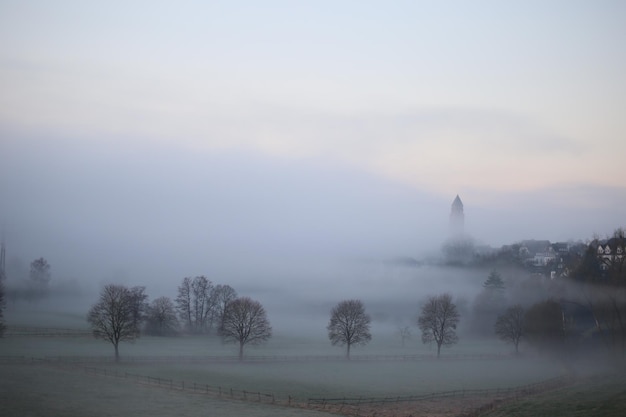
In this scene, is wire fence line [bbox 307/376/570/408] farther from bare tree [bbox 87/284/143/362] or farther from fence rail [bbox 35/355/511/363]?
bare tree [bbox 87/284/143/362]

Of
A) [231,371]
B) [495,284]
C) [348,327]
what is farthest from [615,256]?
[231,371]

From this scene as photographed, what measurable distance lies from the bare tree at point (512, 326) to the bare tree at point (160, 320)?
5221 centimetres

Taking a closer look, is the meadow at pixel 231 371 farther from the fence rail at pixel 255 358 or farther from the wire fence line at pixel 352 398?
the wire fence line at pixel 352 398

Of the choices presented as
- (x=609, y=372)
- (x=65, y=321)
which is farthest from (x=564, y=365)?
(x=65, y=321)

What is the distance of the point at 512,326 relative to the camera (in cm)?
8744

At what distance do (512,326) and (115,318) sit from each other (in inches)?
2192

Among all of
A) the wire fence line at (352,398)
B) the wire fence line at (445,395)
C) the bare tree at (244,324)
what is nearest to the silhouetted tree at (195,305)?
the bare tree at (244,324)

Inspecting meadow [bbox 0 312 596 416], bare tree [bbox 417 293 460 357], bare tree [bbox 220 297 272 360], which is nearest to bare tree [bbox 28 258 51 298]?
meadow [bbox 0 312 596 416]

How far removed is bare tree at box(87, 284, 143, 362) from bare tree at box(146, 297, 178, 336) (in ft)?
65.0

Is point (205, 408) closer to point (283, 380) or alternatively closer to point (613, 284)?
point (283, 380)

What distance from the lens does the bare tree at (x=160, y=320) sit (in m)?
96.8

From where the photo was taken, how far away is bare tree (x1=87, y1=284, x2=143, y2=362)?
231 ft

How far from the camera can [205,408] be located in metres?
41.0

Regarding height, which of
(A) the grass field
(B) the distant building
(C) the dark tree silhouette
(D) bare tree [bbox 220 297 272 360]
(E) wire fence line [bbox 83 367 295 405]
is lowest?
(E) wire fence line [bbox 83 367 295 405]
